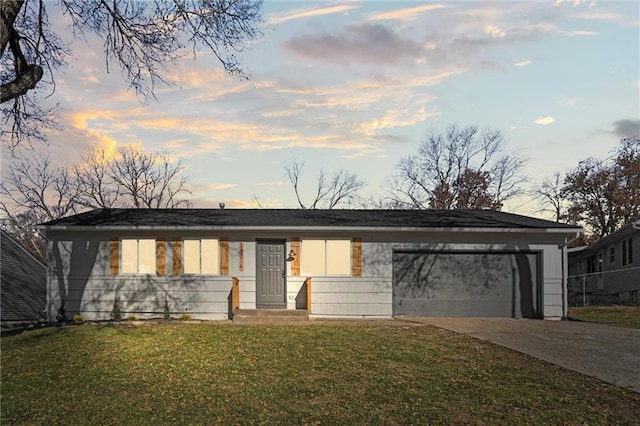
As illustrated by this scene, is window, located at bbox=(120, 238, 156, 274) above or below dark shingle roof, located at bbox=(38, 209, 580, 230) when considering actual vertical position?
below

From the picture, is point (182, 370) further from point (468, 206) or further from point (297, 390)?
point (468, 206)

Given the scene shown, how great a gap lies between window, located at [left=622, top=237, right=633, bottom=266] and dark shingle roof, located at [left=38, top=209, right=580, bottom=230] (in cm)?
1062

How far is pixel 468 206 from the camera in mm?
36344

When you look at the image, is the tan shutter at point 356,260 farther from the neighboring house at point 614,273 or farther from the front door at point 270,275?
the neighboring house at point 614,273

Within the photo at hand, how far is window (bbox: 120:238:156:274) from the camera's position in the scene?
16.5 metres

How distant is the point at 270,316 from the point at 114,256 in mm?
4722

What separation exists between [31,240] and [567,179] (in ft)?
117

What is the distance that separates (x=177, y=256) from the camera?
16.5m

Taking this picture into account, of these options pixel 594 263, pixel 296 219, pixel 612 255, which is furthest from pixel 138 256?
pixel 594 263

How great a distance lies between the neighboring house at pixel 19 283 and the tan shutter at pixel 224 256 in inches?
388

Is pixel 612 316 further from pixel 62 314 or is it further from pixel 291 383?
pixel 62 314

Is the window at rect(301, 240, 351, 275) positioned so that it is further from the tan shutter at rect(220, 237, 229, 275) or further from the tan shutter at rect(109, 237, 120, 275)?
the tan shutter at rect(109, 237, 120, 275)

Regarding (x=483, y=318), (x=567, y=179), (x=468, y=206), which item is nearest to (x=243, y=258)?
(x=483, y=318)

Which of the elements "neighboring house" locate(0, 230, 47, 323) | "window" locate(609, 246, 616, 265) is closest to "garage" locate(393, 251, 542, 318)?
"neighboring house" locate(0, 230, 47, 323)
